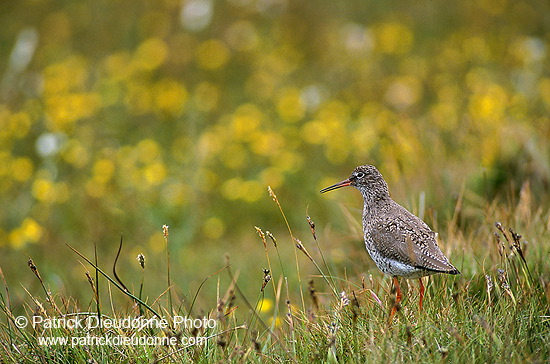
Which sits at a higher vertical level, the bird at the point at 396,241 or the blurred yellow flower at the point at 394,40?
the blurred yellow flower at the point at 394,40

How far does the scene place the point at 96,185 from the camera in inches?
334

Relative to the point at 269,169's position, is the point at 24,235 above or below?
below

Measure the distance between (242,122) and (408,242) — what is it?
21.8 feet

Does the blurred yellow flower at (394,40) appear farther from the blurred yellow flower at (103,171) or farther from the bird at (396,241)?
the bird at (396,241)

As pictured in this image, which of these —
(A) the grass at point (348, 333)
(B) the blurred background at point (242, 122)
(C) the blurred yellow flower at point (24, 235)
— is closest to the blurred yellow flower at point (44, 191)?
(B) the blurred background at point (242, 122)

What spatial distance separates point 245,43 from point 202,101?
2.33 metres

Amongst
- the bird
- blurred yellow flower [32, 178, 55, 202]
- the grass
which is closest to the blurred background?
blurred yellow flower [32, 178, 55, 202]

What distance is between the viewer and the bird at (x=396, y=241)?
3547 millimetres

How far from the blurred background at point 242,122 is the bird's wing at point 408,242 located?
3.59 feet

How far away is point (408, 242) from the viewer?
3596mm

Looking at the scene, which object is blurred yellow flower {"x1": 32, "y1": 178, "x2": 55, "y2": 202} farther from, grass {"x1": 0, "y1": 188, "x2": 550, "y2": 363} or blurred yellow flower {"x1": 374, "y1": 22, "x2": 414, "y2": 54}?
blurred yellow flower {"x1": 374, "y1": 22, "x2": 414, "y2": 54}

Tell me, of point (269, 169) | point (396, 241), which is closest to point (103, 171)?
point (269, 169)

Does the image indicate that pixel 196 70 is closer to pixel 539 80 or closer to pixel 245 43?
pixel 245 43

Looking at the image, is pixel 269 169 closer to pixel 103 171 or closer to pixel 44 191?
pixel 103 171
